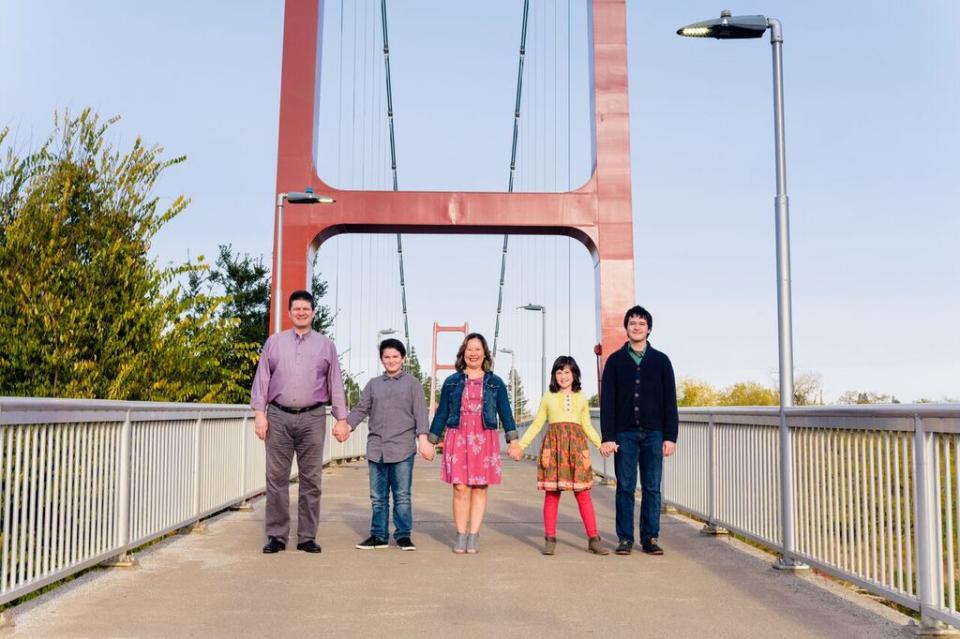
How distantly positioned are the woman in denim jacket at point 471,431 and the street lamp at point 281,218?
8.78 meters

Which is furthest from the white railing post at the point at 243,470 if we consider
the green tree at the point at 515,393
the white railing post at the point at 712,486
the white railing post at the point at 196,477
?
the green tree at the point at 515,393

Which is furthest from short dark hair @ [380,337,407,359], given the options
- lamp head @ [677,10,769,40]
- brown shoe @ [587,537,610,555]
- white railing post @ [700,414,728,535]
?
lamp head @ [677,10,769,40]

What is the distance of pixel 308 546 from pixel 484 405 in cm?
141

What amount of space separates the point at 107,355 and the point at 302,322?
3.53 m

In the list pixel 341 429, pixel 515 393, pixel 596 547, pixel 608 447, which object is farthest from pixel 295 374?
pixel 515 393

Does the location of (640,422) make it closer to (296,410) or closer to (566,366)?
(566,366)

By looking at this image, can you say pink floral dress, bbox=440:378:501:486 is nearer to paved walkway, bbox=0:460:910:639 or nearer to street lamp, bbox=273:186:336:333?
paved walkway, bbox=0:460:910:639

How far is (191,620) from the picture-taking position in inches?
187

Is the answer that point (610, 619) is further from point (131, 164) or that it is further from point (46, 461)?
point (131, 164)

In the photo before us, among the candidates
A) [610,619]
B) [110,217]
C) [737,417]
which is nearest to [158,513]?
[610,619]

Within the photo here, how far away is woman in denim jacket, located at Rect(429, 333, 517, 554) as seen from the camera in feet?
23.0

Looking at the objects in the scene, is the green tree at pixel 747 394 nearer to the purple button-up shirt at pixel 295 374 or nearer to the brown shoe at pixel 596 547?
the brown shoe at pixel 596 547

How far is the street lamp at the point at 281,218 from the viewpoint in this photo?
15466mm

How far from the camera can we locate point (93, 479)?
18.5 ft
